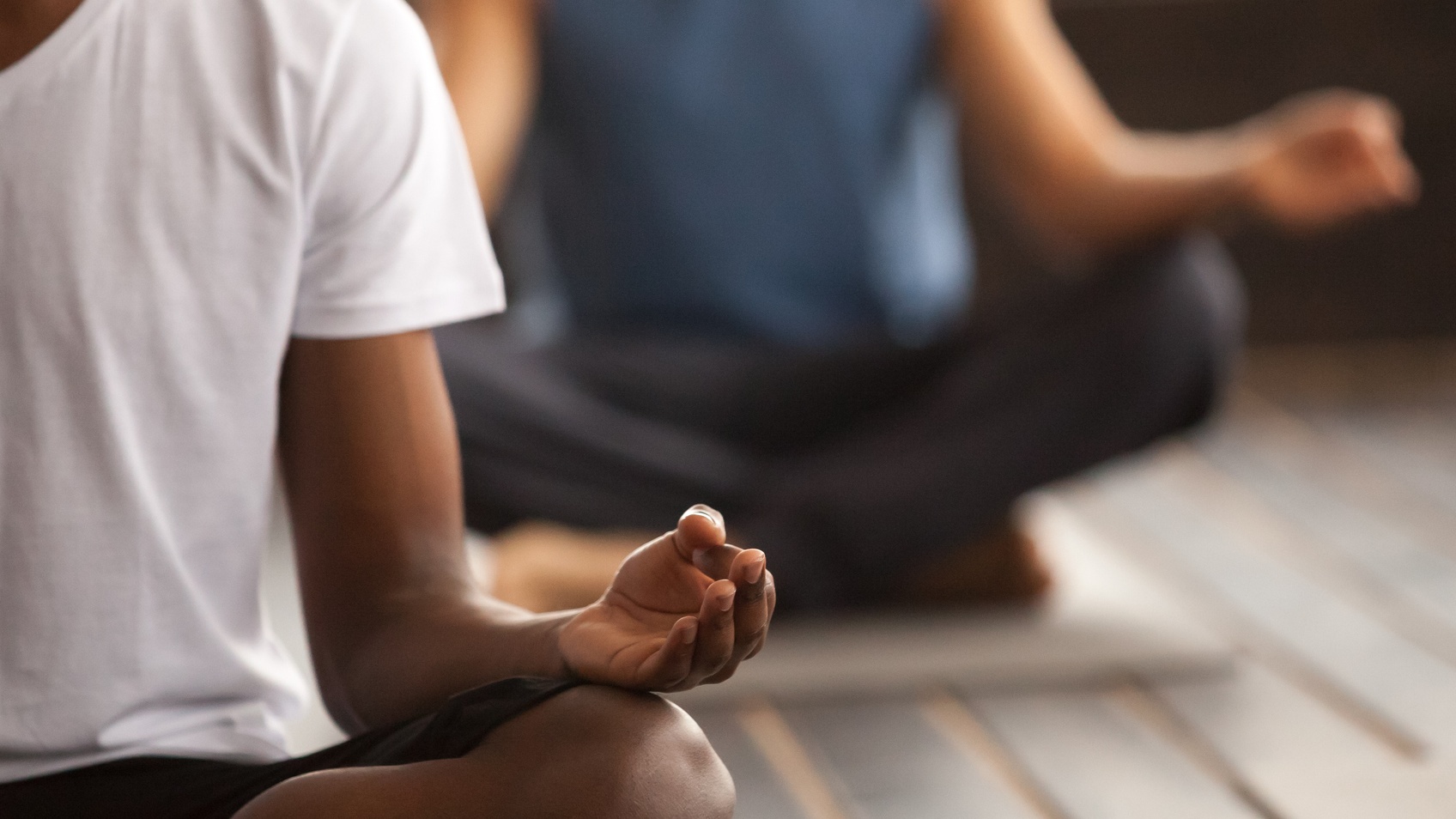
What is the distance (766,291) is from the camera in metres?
2.04

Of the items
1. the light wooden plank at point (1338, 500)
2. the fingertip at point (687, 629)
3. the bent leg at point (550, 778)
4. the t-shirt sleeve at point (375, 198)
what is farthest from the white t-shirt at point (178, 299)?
the light wooden plank at point (1338, 500)

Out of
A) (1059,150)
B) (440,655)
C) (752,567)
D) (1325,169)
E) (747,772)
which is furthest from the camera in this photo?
(1059,150)

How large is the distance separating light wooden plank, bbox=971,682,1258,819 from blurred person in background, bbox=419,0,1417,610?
270mm

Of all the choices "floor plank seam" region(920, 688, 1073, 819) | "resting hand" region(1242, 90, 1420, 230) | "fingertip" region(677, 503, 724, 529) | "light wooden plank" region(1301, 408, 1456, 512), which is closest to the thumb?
"fingertip" region(677, 503, 724, 529)

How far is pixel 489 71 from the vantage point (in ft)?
6.40

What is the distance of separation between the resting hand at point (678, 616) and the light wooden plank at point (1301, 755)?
2.53 feet

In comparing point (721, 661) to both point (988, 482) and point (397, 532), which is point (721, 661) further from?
point (988, 482)

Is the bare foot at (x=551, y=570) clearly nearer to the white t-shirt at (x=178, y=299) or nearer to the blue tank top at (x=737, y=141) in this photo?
the blue tank top at (x=737, y=141)

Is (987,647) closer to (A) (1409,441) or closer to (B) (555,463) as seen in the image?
(B) (555,463)

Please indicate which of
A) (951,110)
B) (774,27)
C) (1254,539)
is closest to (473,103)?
(774,27)

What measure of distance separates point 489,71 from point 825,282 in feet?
1.51

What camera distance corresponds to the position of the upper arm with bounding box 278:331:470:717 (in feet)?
2.77

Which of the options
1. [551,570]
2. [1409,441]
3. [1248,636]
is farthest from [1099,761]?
[1409,441]

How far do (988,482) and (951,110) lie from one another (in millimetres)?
586
